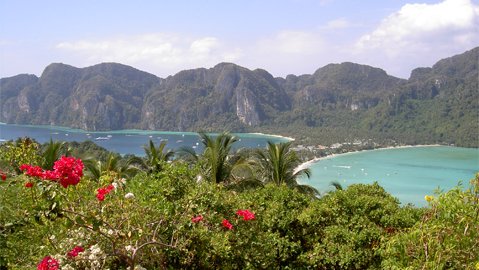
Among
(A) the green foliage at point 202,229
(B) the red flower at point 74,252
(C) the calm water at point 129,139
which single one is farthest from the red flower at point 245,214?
(C) the calm water at point 129,139

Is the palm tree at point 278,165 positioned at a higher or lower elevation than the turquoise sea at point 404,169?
higher

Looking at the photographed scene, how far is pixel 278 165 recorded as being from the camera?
41.9 feet

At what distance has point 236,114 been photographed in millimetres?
156625

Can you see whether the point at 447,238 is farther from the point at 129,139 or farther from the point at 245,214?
the point at 129,139

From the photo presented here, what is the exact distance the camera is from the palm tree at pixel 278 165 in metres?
12.7

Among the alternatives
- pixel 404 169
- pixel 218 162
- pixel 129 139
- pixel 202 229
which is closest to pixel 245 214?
pixel 202 229

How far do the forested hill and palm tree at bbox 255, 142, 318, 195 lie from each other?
89.9 meters

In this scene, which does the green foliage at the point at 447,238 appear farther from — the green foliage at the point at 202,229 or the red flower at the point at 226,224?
the red flower at the point at 226,224

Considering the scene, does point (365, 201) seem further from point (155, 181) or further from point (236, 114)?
point (236, 114)

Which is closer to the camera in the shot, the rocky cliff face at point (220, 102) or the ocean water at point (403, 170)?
the ocean water at point (403, 170)

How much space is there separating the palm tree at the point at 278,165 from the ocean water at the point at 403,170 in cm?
3700

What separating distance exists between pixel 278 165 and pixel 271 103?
149 m

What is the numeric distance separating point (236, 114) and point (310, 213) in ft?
494

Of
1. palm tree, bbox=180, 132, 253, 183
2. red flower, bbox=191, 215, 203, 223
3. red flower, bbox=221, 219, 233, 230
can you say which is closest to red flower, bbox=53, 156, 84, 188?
red flower, bbox=191, 215, 203, 223
